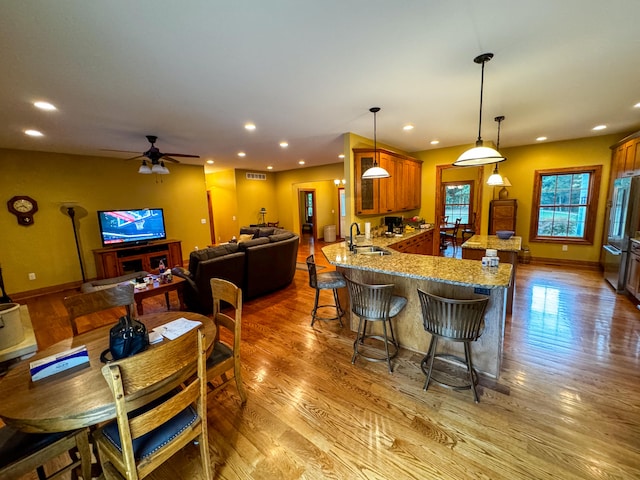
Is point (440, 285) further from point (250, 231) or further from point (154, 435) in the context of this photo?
point (250, 231)

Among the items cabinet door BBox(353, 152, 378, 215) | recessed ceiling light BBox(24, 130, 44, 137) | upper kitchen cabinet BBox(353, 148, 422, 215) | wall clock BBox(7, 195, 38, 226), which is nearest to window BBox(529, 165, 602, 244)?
upper kitchen cabinet BBox(353, 148, 422, 215)

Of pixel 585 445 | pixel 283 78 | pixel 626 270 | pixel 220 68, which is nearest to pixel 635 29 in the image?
pixel 283 78

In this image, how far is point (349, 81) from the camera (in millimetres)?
2477

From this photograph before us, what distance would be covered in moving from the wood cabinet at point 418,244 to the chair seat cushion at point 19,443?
391 centimetres

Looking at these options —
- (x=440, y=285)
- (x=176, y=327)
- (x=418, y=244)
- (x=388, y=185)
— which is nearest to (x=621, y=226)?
(x=418, y=244)

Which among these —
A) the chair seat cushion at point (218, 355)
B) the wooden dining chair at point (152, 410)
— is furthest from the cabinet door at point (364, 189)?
the wooden dining chair at point (152, 410)

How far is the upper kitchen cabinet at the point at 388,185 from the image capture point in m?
4.46

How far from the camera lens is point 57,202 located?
5156 millimetres

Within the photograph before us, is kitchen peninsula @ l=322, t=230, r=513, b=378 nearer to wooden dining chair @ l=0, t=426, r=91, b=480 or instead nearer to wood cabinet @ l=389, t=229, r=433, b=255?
wood cabinet @ l=389, t=229, r=433, b=255

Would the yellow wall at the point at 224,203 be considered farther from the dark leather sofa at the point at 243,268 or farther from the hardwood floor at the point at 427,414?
the hardwood floor at the point at 427,414

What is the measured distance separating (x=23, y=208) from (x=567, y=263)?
435 inches

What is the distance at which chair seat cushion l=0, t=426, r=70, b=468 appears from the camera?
124 centimetres

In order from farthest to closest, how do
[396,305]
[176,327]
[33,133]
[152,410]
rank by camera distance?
[33,133], [396,305], [176,327], [152,410]

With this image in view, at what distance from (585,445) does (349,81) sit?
3242 millimetres
